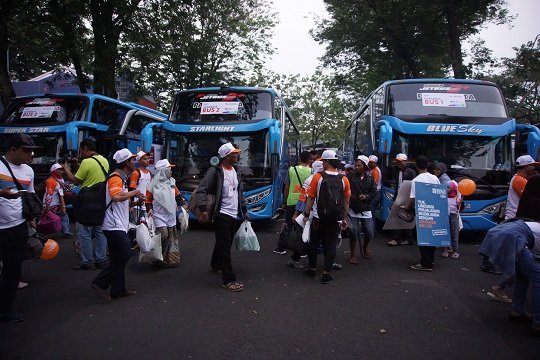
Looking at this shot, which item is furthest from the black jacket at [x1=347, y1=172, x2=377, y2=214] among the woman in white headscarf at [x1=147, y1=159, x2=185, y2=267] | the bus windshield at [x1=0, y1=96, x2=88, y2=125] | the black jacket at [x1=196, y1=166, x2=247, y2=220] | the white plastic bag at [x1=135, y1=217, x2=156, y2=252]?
the bus windshield at [x1=0, y1=96, x2=88, y2=125]

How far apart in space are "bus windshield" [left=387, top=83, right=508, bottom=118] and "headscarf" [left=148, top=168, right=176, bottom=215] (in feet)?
18.2

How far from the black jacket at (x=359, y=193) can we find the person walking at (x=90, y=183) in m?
3.79

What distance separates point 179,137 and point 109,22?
657cm

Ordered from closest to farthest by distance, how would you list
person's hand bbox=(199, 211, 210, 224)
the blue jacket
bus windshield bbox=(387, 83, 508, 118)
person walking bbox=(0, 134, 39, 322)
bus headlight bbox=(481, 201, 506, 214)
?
the blue jacket → person walking bbox=(0, 134, 39, 322) → person's hand bbox=(199, 211, 210, 224) → bus headlight bbox=(481, 201, 506, 214) → bus windshield bbox=(387, 83, 508, 118)

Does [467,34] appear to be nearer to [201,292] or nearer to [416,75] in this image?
[416,75]

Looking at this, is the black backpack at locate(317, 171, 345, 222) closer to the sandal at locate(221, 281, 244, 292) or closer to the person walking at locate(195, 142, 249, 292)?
the person walking at locate(195, 142, 249, 292)

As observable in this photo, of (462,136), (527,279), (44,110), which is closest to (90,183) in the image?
(527,279)

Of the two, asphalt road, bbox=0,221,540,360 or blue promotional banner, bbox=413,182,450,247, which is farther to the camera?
blue promotional banner, bbox=413,182,450,247

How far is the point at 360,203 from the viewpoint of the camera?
6.77 metres

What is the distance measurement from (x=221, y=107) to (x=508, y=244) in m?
7.37

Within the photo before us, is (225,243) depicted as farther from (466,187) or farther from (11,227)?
(466,187)

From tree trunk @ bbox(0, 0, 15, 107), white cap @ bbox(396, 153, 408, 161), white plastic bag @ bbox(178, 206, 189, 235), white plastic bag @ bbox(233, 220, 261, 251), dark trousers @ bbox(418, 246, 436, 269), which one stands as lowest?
dark trousers @ bbox(418, 246, 436, 269)

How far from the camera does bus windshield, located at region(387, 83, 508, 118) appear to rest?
901cm

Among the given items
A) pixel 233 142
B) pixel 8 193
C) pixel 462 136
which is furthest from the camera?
pixel 233 142
